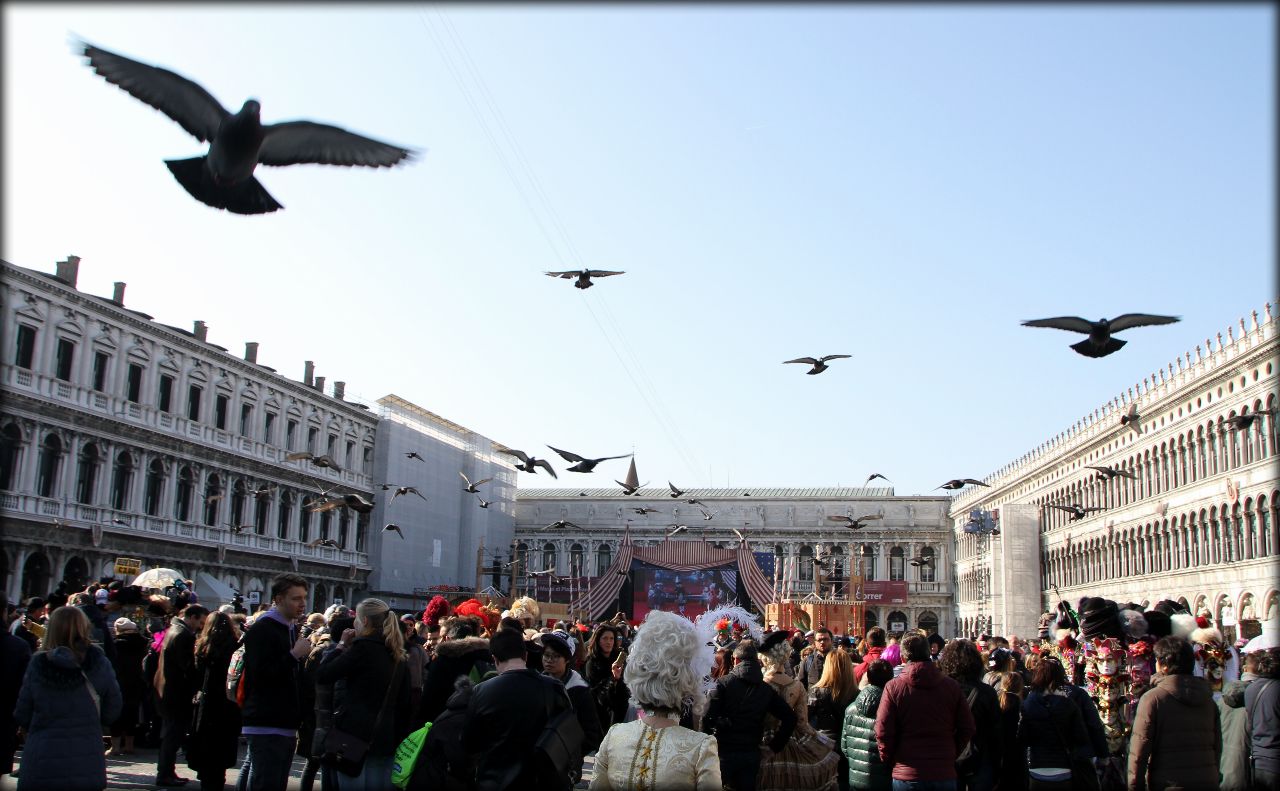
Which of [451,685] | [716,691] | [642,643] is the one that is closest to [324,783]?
[451,685]

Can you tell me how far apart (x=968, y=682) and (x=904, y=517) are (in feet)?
255

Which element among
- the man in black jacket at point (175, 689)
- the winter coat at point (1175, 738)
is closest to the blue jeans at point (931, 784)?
the winter coat at point (1175, 738)

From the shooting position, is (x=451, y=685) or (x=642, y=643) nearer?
(x=642, y=643)

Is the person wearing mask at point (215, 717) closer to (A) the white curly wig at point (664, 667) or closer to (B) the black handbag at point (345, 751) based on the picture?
(B) the black handbag at point (345, 751)

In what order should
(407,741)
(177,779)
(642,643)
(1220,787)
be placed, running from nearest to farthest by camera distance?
(642,643), (407,741), (1220,787), (177,779)

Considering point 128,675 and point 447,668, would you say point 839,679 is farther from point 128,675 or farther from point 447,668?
point 128,675

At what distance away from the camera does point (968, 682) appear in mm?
7832

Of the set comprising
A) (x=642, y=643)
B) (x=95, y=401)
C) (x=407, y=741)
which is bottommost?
(x=407, y=741)

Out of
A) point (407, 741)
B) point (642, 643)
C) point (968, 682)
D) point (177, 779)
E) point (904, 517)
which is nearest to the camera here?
point (642, 643)

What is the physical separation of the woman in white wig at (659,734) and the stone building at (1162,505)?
20590 millimetres

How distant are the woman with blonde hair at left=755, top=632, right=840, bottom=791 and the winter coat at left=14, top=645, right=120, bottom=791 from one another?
3.77m

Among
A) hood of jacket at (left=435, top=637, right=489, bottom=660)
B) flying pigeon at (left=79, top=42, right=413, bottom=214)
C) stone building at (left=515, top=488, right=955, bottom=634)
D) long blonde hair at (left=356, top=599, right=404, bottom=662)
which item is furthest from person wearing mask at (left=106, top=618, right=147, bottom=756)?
stone building at (left=515, top=488, right=955, bottom=634)

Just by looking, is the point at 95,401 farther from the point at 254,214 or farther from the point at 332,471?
the point at 254,214

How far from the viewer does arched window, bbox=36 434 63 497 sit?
36406 mm
